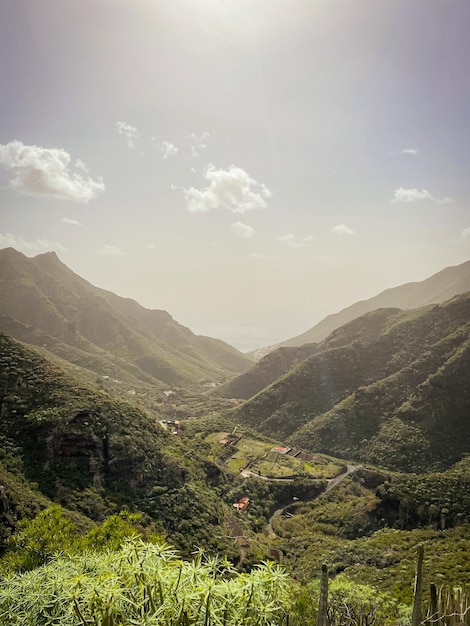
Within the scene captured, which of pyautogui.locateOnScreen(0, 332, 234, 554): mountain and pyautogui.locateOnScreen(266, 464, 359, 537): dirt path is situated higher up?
pyautogui.locateOnScreen(0, 332, 234, 554): mountain

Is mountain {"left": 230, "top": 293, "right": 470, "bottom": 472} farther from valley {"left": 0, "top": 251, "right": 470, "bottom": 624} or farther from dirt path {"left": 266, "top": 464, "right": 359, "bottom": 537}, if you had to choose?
dirt path {"left": 266, "top": 464, "right": 359, "bottom": 537}

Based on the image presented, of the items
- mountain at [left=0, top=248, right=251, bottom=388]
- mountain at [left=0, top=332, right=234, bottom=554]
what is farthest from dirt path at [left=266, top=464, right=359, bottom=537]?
mountain at [left=0, top=248, right=251, bottom=388]

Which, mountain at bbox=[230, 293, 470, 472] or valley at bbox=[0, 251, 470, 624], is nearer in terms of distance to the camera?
valley at bbox=[0, 251, 470, 624]

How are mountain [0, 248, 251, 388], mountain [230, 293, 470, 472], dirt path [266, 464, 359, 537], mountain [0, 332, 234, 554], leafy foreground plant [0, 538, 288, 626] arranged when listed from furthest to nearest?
mountain [0, 248, 251, 388], mountain [230, 293, 470, 472], dirt path [266, 464, 359, 537], mountain [0, 332, 234, 554], leafy foreground plant [0, 538, 288, 626]

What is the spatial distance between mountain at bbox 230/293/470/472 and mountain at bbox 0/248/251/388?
57.6m

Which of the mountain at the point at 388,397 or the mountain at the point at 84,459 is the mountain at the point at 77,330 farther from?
the mountain at the point at 84,459

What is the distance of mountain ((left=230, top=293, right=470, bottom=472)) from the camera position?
67.7 meters

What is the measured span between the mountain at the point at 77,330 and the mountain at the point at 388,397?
5761 cm

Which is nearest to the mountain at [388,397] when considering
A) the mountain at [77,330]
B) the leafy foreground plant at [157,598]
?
the mountain at [77,330]

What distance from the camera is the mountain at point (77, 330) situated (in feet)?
400

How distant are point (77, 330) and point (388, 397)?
118557 millimetres

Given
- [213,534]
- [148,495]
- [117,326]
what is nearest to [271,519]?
[213,534]

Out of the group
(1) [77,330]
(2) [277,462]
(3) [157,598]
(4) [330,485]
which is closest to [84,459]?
(3) [157,598]

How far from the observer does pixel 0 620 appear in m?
6.62
